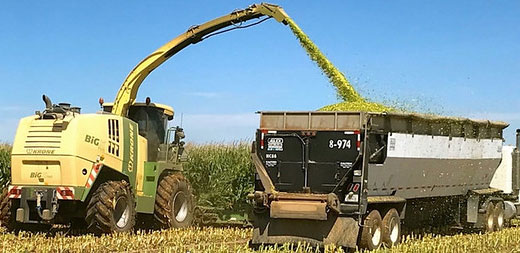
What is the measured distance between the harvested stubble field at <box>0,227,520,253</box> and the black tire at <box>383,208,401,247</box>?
19 centimetres

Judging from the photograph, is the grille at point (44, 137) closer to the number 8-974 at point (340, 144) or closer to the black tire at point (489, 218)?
the number 8-974 at point (340, 144)

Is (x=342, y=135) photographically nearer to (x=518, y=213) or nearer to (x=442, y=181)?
(x=442, y=181)

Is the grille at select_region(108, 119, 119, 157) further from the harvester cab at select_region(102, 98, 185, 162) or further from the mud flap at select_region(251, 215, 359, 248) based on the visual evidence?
the mud flap at select_region(251, 215, 359, 248)

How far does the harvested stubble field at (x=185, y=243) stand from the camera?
11.5 meters

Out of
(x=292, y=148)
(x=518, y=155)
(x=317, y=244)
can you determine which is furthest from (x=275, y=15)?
(x=518, y=155)

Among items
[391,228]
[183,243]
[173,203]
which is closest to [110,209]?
[183,243]

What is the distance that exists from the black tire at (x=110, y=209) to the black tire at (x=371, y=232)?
173 inches

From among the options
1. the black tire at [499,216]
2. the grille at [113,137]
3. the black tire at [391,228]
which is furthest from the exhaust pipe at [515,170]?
the grille at [113,137]

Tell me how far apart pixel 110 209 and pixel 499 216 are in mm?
9181

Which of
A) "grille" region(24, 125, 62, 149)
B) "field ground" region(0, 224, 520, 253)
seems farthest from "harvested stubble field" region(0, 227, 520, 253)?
"grille" region(24, 125, 62, 149)

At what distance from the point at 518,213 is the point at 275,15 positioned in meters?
8.01

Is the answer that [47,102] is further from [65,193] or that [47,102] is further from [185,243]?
[185,243]

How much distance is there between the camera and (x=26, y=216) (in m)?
13.0

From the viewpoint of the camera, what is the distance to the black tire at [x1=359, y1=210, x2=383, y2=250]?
38.6 feet
